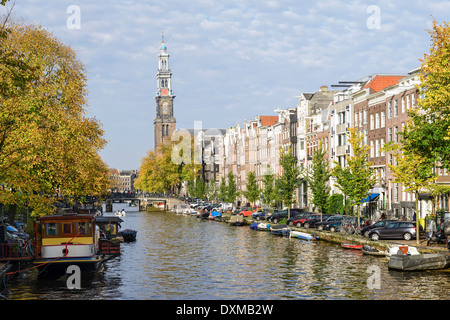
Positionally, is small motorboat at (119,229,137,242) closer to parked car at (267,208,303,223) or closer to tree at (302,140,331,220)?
tree at (302,140,331,220)

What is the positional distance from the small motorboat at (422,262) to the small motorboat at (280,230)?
30.7 m

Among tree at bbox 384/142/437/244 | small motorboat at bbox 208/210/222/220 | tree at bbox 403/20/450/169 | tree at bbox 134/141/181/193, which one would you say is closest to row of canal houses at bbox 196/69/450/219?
tree at bbox 384/142/437/244

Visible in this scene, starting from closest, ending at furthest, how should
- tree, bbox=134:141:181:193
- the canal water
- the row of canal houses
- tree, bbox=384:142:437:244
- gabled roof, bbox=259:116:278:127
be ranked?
the canal water → tree, bbox=384:142:437:244 → the row of canal houses → gabled roof, bbox=259:116:278:127 → tree, bbox=134:141:181:193

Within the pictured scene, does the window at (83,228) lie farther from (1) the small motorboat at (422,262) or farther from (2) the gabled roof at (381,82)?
(2) the gabled roof at (381,82)

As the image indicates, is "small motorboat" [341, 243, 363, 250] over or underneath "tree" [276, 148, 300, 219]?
underneath

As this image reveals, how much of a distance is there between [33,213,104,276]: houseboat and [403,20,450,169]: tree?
22.0 metres

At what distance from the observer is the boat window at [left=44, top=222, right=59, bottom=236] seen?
41.1m

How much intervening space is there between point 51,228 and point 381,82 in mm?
58726

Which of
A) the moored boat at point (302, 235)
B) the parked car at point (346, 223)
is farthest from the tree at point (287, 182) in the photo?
the moored boat at point (302, 235)

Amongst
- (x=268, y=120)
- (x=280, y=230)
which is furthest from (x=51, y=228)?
(x=268, y=120)

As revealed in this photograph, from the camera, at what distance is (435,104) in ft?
137

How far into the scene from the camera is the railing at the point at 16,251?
41928 mm
